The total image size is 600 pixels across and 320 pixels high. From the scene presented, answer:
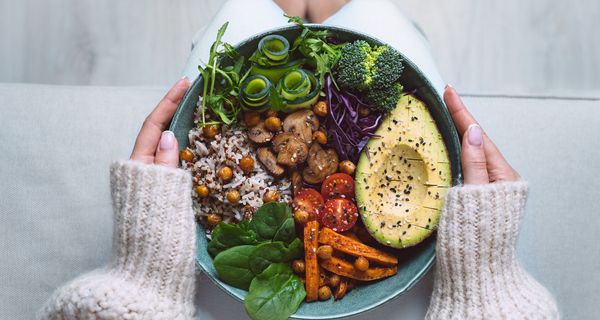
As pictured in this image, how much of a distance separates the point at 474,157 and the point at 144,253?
0.88 metres

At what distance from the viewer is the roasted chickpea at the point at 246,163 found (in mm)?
1556

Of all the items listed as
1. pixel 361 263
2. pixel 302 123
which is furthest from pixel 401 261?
pixel 302 123

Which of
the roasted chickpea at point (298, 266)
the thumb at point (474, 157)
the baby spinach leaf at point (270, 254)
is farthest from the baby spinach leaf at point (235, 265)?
Answer: the thumb at point (474, 157)

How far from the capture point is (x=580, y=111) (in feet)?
6.19

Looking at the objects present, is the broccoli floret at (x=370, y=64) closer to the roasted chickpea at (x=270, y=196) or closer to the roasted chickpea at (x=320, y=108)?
the roasted chickpea at (x=320, y=108)

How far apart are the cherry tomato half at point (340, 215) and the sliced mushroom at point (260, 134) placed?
25 cm

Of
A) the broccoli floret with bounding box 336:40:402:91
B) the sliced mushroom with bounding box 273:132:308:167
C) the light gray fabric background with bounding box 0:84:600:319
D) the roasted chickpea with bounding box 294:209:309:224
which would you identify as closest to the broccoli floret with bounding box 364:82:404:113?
the broccoli floret with bounding box 336:40:402:91

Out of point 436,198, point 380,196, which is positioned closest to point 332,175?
point 380,196

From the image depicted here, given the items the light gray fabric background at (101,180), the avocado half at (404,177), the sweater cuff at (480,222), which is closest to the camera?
the sweater cuff at (480,222)

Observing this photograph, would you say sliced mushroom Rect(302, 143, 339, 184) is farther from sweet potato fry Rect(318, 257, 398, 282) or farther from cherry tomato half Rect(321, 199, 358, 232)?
sweet potato fry Rect(318, 257, 398, 282)

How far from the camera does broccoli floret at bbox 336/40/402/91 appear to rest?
1.49m

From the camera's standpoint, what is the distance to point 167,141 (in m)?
1.52

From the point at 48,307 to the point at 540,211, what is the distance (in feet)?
4.86

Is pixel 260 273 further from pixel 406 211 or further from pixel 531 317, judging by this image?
pixel 531 317
